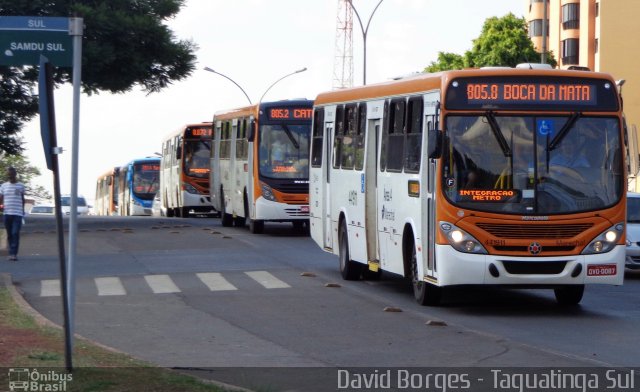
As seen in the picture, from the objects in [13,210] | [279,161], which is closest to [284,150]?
[279,161]

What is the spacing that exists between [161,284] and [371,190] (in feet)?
11.6

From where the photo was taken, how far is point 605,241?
16109 mm

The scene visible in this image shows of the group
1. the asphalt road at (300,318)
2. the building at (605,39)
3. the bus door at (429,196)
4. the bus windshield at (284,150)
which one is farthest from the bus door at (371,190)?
the building at (605,39)

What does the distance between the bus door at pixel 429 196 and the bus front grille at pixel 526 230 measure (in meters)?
0.72

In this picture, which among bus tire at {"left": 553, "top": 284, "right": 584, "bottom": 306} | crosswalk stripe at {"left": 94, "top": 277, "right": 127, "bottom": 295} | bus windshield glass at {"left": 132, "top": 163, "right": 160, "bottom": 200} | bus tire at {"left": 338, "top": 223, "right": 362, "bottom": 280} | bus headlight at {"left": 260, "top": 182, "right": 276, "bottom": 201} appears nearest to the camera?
bus tire at {"left": 553, "top": 284, "right": 584, "bottom": 306}

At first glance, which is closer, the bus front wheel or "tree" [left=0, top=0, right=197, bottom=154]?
the bus front wheel

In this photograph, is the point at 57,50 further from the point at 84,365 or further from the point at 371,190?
the point at 371,190

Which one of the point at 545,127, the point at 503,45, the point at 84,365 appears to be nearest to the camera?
the point at 84,365

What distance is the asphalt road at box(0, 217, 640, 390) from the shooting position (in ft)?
38.9

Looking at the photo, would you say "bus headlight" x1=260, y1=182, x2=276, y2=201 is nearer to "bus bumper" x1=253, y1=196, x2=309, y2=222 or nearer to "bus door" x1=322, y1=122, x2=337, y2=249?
"bus bumper" x1=253, y1=196, x2=309, y2=222

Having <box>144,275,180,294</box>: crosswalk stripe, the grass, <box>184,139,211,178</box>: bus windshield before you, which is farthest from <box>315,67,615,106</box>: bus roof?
<box>184,139,211,178</box>: bus windshield

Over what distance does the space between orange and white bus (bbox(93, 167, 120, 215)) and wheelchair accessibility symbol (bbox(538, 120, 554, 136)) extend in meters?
61.2

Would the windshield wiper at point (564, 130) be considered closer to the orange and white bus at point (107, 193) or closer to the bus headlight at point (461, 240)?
the bus headlight at point (461, 240)

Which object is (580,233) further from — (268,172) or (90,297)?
(268,172)
